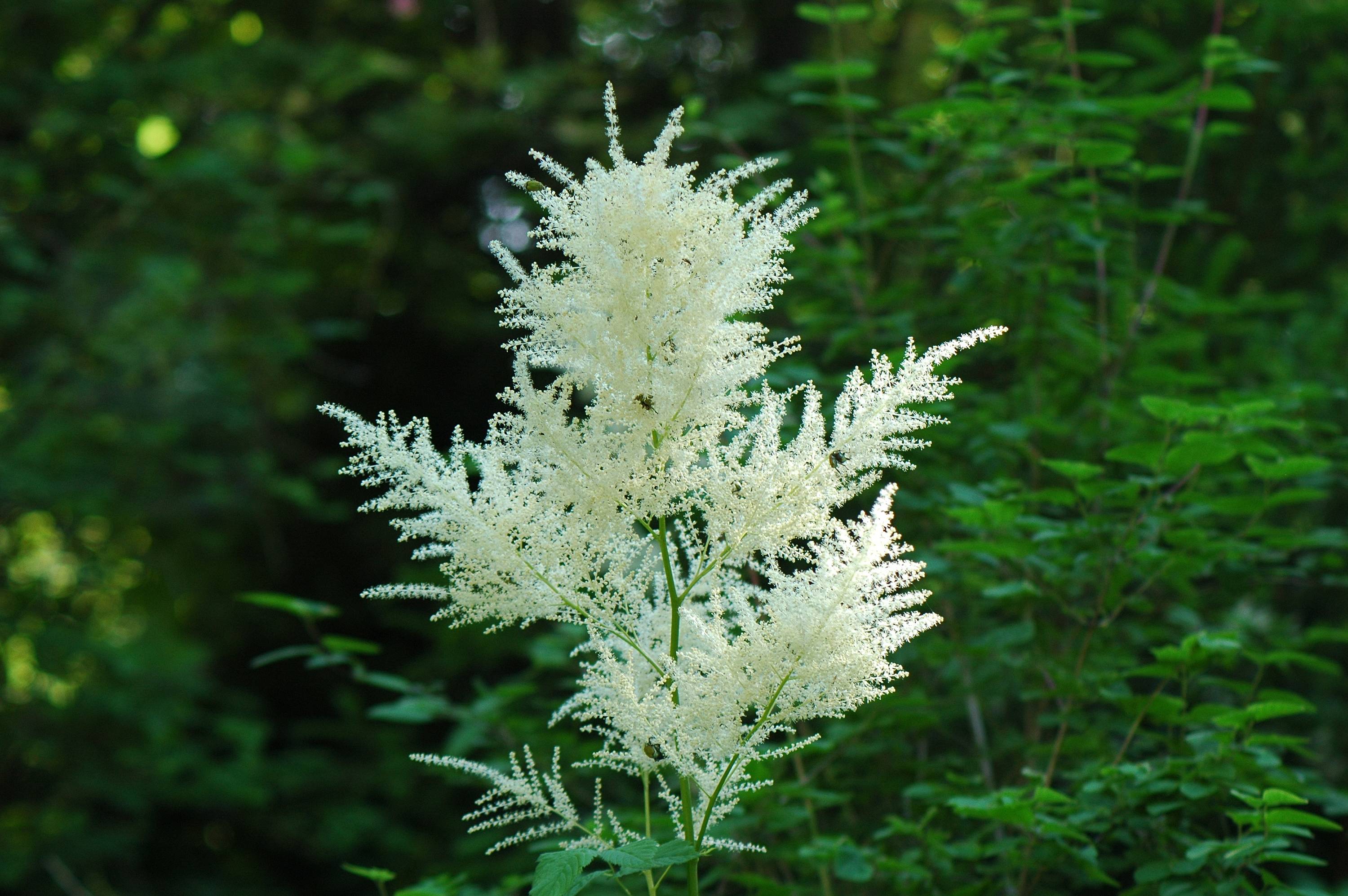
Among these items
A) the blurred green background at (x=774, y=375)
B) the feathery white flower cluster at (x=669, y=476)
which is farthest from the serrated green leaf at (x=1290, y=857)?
the feathery white flower cluster at (x=669, y=476)

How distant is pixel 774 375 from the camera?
9.65 feet

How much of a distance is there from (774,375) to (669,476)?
1.22m

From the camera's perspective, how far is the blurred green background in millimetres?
2830

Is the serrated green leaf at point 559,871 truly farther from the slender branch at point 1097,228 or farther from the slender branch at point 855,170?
the slender branch at point 1097,228

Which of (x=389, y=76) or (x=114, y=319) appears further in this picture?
(x=389, y=76)

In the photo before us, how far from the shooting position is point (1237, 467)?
3.61m

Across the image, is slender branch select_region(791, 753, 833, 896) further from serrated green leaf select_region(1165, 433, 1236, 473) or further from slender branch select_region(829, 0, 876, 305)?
slender branch select_region(829, 0, 876, 305)

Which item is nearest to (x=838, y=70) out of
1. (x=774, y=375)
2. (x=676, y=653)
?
(x=774, y=375)

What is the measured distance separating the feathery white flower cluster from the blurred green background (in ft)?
2.60

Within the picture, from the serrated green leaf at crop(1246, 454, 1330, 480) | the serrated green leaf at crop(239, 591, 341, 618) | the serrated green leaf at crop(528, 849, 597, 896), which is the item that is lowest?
the serrated green leaf at crop(528, 849, 597, 896)

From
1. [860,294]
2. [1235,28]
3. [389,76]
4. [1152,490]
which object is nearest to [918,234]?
[860,294]

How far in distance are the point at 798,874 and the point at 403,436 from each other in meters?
2.31

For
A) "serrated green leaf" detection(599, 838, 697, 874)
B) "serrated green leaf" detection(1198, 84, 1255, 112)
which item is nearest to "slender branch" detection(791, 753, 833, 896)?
"serrated green leaf" detection(599, 838, 697, 874)

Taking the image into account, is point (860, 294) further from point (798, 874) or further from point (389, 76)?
point (389, 76)
